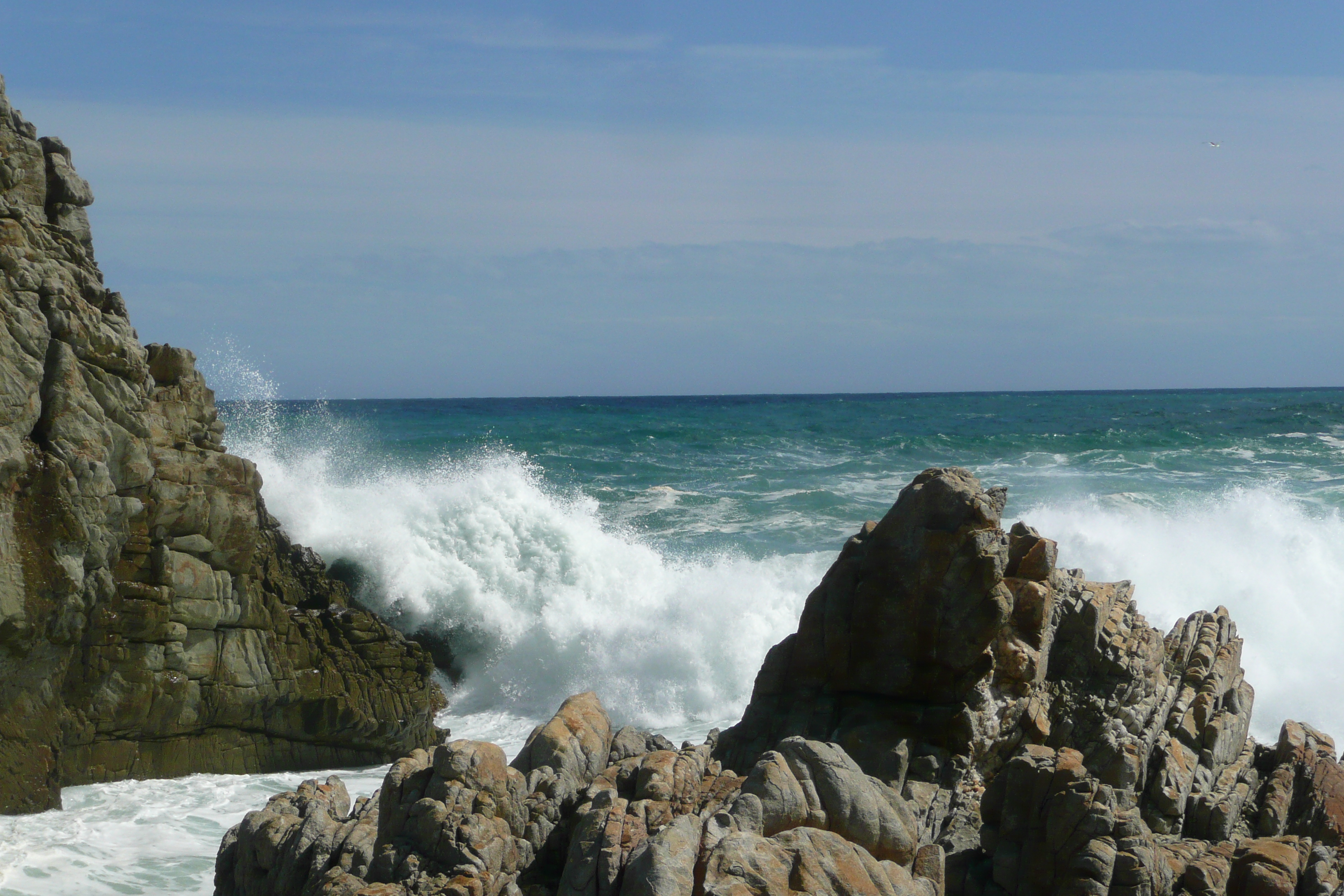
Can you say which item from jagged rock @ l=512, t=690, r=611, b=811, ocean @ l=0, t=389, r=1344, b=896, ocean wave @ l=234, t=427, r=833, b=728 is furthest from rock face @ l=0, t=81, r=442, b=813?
jagged rock @ l=512, t=690, r=611, b=811

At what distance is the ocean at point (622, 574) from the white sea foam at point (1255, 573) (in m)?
0.04

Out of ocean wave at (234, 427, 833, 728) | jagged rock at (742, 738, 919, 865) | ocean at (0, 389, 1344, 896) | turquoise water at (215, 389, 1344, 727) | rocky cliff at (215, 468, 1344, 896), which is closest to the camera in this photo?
rocky cliff at (215, 468, 1344, 896)

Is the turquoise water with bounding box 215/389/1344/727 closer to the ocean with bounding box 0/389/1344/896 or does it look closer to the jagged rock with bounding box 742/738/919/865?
the ocean with bounding box 0/389/1344/896

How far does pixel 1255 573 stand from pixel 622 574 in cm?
921

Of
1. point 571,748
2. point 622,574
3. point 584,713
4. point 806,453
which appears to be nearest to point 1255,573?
point 622,574

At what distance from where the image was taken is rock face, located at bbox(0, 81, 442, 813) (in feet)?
29.7

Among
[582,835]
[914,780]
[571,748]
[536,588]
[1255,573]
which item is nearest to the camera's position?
[582,835]

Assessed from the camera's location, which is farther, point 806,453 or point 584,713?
point 806,453

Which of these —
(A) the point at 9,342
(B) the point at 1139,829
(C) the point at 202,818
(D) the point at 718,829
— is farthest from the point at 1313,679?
(A) the point at 9,342

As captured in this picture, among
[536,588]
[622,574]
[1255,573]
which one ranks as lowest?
[536,588]

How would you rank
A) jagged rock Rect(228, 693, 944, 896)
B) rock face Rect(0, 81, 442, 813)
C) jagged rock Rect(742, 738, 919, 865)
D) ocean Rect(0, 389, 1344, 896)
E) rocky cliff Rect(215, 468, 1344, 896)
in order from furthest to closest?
ocean Rect(0, 389, 1344, 896) < rock face Rect(0, 81, 442, 813) < jagged rock Rect(742, 738, 919, 865) < rocky cliff Rect(215, 468, 1344, 896) < jagged rock Rect(228, 693, 944, 896)

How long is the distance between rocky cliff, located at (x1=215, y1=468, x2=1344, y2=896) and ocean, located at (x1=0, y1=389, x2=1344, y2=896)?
3.50m

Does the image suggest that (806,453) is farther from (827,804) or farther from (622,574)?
(827,804)

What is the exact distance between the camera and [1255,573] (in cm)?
1653
